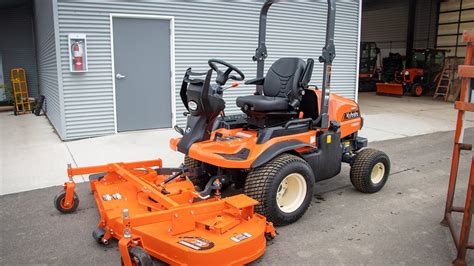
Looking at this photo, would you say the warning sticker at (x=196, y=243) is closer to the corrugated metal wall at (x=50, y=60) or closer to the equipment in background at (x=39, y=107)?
the corrugated metal wall at (x=50, y=60)

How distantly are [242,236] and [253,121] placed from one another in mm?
1718

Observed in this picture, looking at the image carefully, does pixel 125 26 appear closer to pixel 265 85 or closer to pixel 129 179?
pixel 265 85

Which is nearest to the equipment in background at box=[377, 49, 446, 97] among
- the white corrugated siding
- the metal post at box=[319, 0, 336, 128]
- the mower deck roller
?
the white corrugated siding

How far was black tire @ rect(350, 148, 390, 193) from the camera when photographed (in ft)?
16.2

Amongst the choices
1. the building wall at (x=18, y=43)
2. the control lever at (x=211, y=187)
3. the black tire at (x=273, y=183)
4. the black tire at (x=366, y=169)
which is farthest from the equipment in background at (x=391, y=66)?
the control lever at (x=211, y=187)

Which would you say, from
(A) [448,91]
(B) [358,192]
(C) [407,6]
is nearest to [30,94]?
(B) [358,192]

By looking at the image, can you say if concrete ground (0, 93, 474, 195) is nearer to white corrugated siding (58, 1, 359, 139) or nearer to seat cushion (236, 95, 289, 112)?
white corrugated siding (58, 1, 359, 139)

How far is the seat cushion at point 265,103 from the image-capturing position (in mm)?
4438

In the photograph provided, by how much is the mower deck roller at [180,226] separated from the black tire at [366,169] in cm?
174

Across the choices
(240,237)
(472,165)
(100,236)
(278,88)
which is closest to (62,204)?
(100,236)

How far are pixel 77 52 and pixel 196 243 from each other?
224 inches

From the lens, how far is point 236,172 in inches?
171

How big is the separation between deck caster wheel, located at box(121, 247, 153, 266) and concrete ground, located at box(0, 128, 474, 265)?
663 millimetres

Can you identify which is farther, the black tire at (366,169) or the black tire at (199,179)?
the black tire at (366,169)
